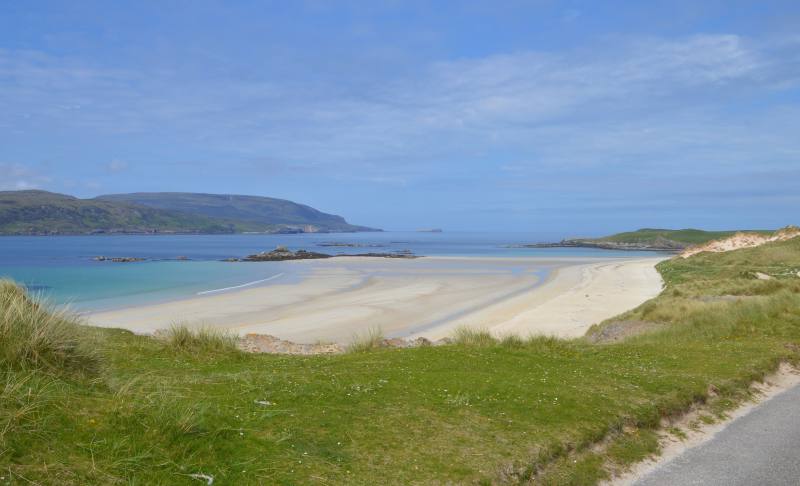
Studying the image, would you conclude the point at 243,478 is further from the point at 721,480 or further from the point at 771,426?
the point at 771,426

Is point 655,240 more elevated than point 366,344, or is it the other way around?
point 655,240

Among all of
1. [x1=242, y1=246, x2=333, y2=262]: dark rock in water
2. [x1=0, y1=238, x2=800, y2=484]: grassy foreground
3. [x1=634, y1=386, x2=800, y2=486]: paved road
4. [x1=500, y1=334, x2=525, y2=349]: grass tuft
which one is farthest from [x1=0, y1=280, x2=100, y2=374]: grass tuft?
[x1=242, y1=246, x2=333, y2=262]: dark rock in water

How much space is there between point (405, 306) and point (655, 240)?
132 m

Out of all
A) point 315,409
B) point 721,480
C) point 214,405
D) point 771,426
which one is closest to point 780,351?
point 771,426

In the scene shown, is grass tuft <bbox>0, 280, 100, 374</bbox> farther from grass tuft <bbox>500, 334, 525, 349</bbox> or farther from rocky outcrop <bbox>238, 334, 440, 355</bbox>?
grass tuft <bbox>500, 334, 525, 349</bbox>

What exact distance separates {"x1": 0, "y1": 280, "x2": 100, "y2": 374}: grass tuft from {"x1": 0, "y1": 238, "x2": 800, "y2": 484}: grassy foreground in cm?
2

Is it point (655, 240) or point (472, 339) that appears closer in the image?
point (472, 339)

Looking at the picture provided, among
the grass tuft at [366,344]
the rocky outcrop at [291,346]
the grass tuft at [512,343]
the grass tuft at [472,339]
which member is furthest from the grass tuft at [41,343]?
the grass tuft at [512,343]

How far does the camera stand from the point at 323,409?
7.99 m

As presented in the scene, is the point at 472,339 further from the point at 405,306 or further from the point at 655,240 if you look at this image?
the point at 655,240

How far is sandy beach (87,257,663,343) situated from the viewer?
30.1 metres

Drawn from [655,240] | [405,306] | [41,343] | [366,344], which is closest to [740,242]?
[405,306]

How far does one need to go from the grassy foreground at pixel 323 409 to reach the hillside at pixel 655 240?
5552 inches

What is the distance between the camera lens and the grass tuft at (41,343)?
6582mm
